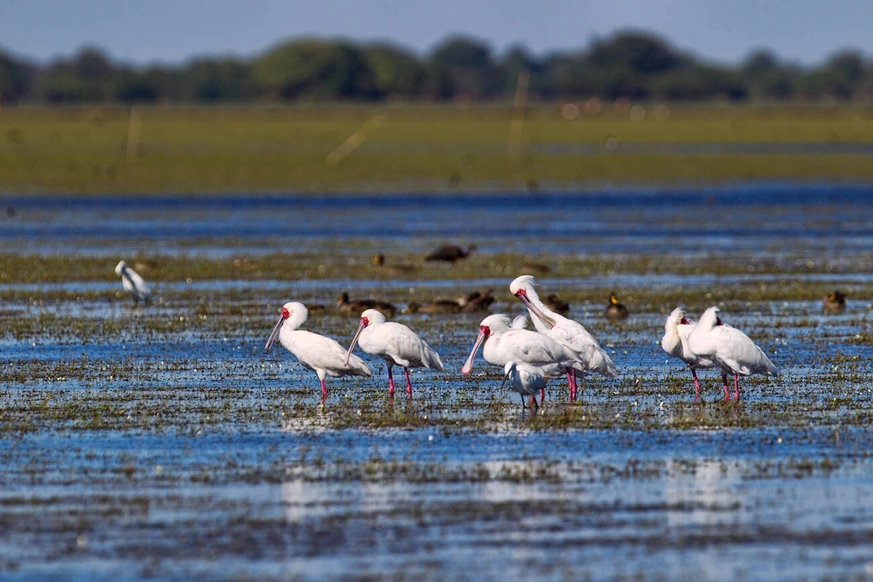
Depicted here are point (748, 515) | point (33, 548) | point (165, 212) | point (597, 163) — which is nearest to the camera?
point (33, 548)

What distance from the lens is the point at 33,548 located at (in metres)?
8.50

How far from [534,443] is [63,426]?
3.61m

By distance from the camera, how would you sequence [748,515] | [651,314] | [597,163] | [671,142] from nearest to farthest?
[748,515] < [651,314] < [597,163] < [671,142]

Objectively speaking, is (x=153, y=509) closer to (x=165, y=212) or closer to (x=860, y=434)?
(x=860, y=434)

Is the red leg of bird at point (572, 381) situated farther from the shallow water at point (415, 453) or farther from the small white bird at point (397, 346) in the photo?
the small white bird at point (397, 346)

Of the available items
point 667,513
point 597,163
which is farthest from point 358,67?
point 667,513

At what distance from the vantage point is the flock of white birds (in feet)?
41.8

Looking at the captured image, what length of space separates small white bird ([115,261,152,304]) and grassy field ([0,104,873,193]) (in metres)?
22.7

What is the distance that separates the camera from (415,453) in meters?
10.8

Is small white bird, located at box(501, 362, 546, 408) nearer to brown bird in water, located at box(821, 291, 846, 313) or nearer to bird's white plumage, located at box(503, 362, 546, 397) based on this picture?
bird's white plumage, located at box(503, 362, 546, 397)

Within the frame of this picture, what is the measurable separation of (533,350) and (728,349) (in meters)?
1.61

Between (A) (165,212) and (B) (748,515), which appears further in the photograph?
(A) (165,212)

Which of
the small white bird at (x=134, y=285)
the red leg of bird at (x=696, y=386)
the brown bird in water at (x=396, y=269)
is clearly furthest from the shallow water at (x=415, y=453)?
the brown bird in water at (x=396, y=269)

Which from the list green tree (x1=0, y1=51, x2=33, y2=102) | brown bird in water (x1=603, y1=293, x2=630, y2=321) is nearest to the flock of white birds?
brown bird in water (x1=603, y1=293, x2=630, y2=321)
